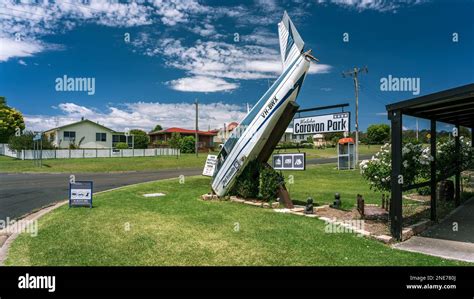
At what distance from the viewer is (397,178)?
704 cm

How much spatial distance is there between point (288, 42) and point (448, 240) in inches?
278

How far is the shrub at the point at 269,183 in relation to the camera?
11.1 metres

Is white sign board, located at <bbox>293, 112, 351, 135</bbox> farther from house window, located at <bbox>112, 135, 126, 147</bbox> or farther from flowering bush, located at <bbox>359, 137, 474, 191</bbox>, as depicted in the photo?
house window, located at <bbox>112, 135, 126, 147</bbox>

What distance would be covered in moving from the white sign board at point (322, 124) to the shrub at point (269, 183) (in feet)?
5.29

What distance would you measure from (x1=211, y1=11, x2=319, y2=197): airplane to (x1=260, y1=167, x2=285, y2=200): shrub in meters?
0.56

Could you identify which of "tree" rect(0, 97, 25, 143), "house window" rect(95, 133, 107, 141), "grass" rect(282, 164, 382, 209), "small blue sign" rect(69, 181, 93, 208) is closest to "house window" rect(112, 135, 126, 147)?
"house window" rect(95, 133, 107, 141)

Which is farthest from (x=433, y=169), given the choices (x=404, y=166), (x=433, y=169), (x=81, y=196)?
(x=81, y=196)


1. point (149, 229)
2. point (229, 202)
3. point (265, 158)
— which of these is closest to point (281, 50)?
point (265, 158)

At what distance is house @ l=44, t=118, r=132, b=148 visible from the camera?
48.9m

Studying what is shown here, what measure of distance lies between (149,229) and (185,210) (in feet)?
8.25

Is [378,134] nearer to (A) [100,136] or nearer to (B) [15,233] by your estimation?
(A) [100,136]

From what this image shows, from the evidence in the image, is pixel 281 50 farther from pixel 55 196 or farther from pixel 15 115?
pixel 15 115

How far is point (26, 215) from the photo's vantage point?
9.91 m

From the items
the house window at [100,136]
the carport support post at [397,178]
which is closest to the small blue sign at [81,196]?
the carport support post at [397,178]
